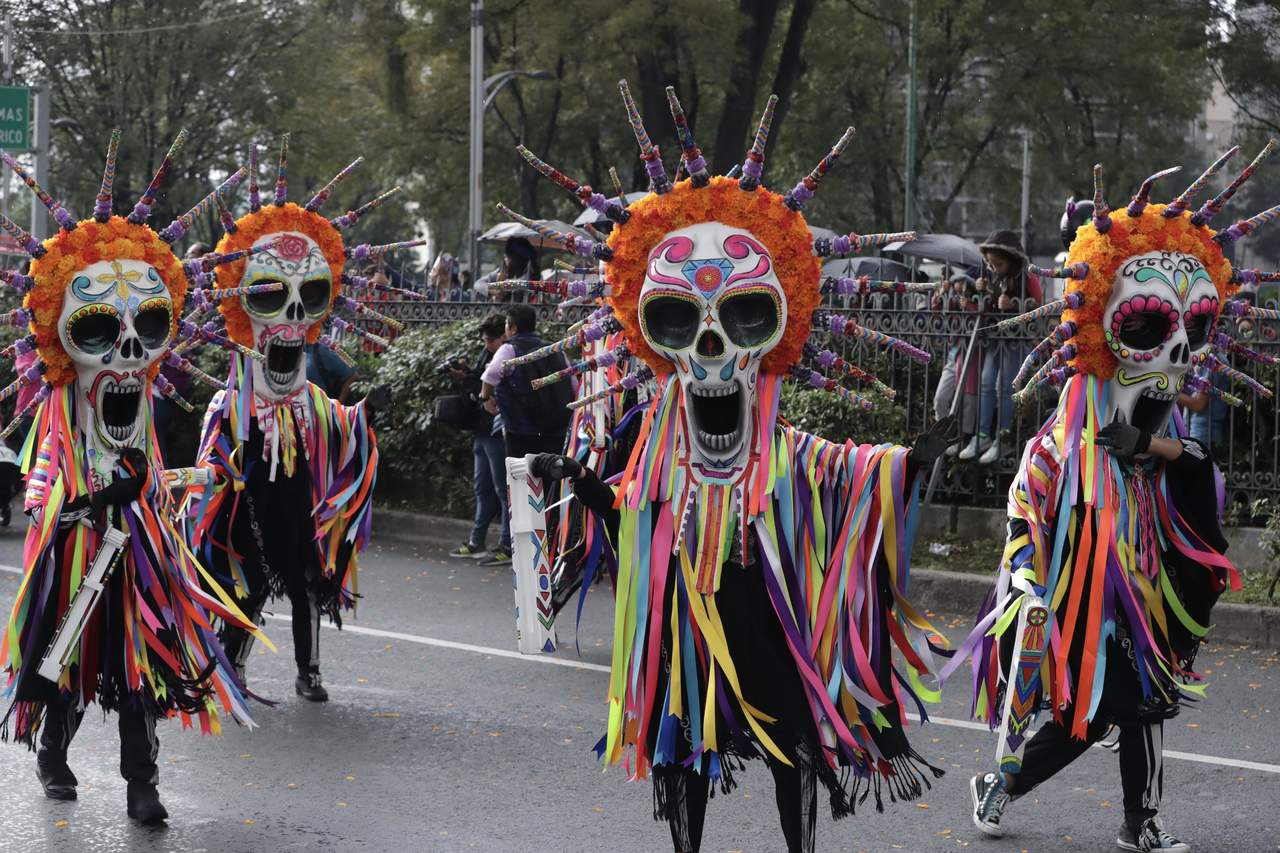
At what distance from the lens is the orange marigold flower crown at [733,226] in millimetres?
4605

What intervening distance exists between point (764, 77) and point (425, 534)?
1416cm

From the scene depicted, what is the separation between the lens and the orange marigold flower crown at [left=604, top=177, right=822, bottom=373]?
4605mm

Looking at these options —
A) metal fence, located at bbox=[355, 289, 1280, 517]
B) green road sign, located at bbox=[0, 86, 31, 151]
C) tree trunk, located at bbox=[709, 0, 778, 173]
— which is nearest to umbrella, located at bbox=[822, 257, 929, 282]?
tree trunk, located at bbox=[709, 0, 778, 173]

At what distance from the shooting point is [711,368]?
4500 mm

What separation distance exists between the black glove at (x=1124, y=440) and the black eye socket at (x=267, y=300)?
3478 millimetres

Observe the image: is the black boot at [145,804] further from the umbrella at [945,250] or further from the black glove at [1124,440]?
the umbrella at [945,250]

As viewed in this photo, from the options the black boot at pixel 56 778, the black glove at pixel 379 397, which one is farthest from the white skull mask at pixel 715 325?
the black glove at pixel 379 397

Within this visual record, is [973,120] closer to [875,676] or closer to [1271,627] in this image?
[1271,627]

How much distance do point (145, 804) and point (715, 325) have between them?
248 centimetres

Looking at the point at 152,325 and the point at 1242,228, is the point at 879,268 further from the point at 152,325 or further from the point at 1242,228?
the point at 152,325

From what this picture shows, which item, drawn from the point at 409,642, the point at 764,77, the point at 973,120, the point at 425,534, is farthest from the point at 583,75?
the point at 409,642

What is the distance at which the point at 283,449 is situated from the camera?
23.0 ft

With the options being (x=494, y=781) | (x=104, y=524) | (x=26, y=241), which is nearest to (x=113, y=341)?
(x=26, y=241)

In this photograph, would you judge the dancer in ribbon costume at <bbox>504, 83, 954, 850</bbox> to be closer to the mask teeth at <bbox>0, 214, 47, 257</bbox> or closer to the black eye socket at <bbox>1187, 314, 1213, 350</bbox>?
the black eye socket at <bbox>1187, 314, 1213, 350</bbox>
